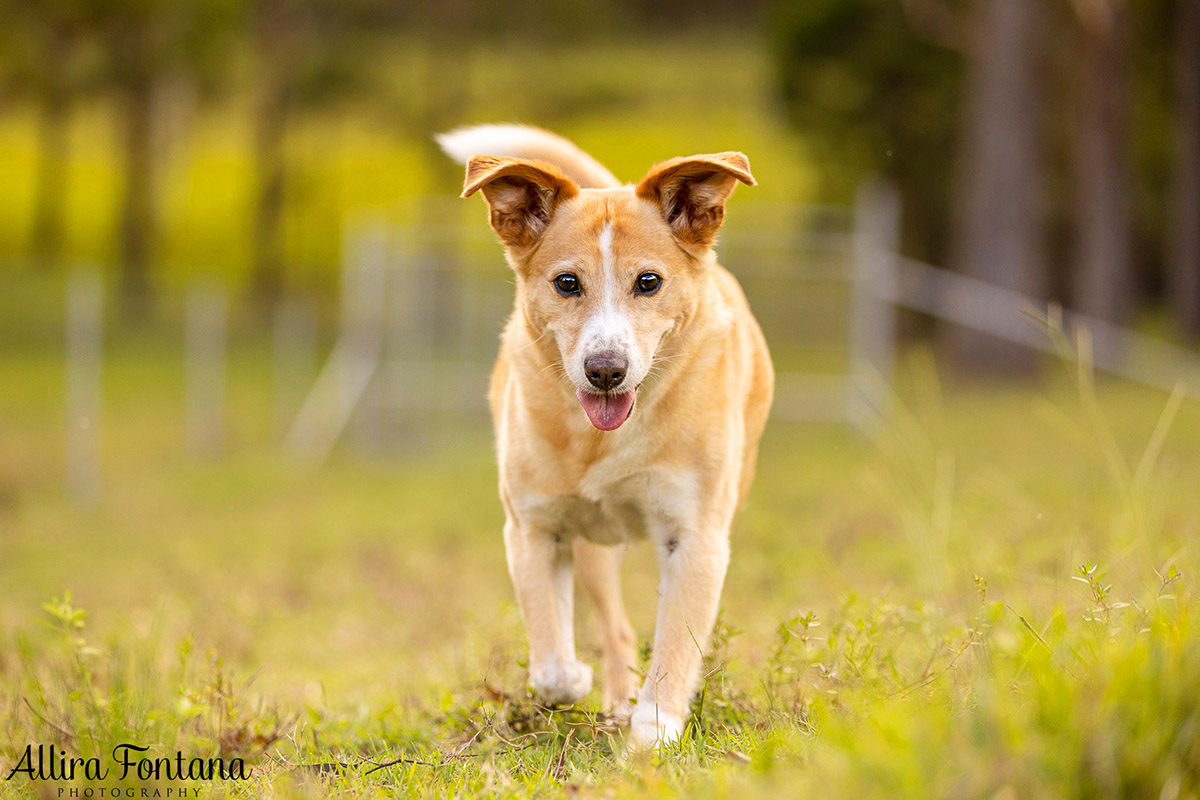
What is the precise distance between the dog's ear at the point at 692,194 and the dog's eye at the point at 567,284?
38 centimetres

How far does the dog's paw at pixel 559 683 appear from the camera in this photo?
Result: 3.51 m

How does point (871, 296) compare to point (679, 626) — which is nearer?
point (679, 626)

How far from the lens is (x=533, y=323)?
3.76m

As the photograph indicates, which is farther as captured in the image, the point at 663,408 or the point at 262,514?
the point at 262,514

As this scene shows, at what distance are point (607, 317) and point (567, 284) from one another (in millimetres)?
225

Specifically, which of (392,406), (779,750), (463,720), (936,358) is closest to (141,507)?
(392,406)

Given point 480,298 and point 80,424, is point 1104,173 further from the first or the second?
point 80,424

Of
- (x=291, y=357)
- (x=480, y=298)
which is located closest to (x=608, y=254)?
(x=480, y=298)

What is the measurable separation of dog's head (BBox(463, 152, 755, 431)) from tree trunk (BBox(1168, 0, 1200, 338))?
75.4 feet

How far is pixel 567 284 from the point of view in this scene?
3.64 metres

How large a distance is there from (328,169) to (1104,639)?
3550cm

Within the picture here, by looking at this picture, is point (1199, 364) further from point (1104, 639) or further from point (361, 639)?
point (1104, 639)

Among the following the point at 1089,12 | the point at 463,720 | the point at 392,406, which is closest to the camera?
the point at 463,720

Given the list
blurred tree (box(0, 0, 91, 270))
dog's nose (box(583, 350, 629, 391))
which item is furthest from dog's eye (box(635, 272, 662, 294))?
blurred tree (box(0, 0, 91, 270))
